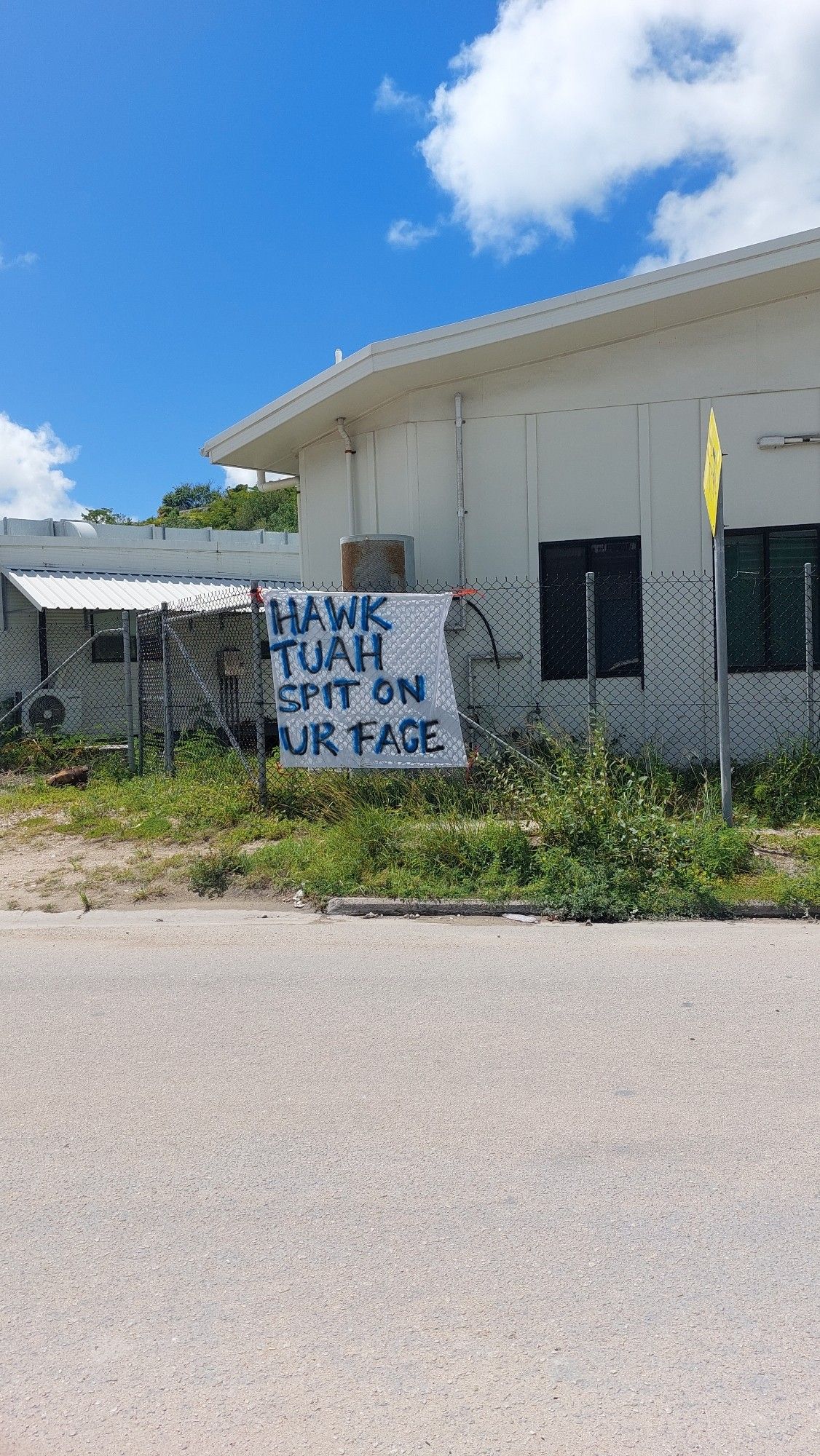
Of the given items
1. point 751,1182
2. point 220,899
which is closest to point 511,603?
point 220,899

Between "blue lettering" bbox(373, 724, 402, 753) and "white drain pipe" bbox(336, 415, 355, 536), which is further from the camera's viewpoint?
"white drain pipe" bbox(336, 415, 355, 536)

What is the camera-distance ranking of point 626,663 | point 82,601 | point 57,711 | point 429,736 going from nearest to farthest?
1. point 429,736
2. point 626,663
3. point 82,601
4. point 57,711

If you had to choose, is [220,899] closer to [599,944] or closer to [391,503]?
[599,944]

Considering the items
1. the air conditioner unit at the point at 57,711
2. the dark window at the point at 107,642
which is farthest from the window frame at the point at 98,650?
the air conditioner unit at the point at 57,711

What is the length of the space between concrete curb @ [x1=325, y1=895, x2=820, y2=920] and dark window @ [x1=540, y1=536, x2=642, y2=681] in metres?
4.31

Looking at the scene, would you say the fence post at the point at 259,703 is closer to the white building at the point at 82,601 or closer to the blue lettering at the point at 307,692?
the blue lettering at the point at 307,692

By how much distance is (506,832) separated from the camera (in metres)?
7.29

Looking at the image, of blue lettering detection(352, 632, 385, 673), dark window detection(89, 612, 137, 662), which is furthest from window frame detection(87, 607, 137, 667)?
blue lettering detection(352, 632, 385, 673)

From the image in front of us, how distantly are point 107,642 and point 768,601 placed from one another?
10.6m

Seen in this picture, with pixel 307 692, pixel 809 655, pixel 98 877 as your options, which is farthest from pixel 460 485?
pixel 98 877

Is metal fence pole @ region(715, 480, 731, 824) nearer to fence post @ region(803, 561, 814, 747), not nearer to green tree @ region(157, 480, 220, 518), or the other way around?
fence post @ region(803, 561, 814, 747)

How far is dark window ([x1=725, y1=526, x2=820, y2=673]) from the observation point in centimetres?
1023

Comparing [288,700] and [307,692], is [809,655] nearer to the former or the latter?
[307,692]

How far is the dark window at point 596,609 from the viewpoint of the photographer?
1051 cm
